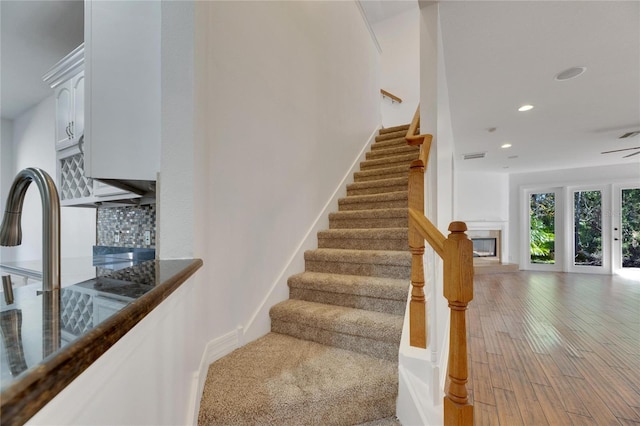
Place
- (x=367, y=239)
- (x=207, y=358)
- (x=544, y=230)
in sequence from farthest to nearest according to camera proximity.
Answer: (x=544, y=230) < (x=367, y=239) < (x=207, y=358)

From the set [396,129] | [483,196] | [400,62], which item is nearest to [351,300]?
[396,129]

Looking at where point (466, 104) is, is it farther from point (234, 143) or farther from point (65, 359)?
point (65, 359)

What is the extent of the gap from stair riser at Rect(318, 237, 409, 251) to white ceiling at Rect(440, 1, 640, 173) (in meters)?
1.62

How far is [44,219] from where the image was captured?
65 cm

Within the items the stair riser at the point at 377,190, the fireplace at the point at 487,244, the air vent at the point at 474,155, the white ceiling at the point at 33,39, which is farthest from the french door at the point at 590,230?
the white ceiling at the point at 33,39

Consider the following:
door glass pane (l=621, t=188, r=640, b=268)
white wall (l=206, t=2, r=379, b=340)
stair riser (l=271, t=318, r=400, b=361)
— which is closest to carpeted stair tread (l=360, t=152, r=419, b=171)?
white wall (l=206, t=2, r=379, b=340)

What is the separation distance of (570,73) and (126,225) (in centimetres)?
424

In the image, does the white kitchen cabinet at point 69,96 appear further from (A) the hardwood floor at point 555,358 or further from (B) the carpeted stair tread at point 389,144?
(A) the hardwood floor at point 555,358

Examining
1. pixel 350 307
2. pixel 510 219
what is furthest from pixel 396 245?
pixel 510 219

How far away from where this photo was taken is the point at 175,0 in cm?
126

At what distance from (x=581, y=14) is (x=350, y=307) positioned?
8.18 ft

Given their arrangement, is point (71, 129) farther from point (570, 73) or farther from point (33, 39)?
point (570, 73)

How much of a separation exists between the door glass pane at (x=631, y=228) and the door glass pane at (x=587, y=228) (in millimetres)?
380

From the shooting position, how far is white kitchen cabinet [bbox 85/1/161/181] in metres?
1.42
